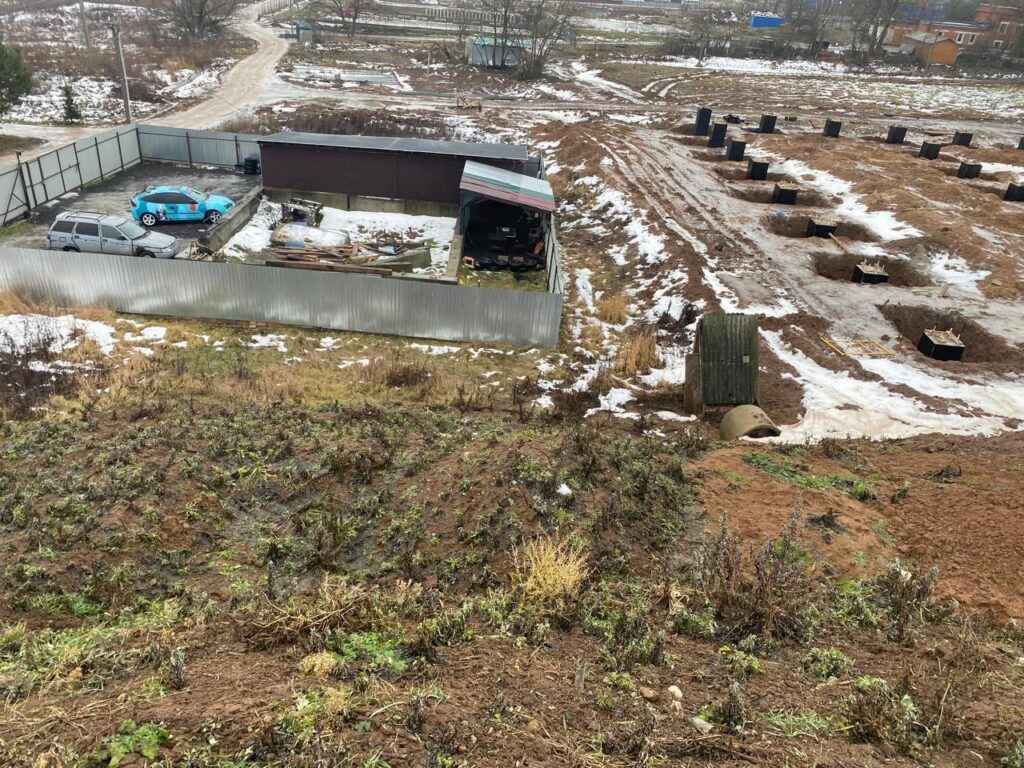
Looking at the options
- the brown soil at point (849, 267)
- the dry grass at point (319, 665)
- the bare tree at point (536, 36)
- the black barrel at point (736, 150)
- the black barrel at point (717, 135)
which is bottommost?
the brown soil at point (849, 267)

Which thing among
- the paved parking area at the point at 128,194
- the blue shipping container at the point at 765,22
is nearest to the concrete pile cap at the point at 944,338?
the paved parking area at the point at 128,194

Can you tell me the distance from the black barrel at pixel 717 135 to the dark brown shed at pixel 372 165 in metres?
14.9

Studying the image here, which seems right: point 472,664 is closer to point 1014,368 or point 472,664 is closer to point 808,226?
point 1014,368

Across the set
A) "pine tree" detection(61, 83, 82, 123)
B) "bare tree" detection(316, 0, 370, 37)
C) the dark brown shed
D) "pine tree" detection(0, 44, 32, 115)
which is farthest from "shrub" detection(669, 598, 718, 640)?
"bare tree" detection(316, 0, 370, 37)

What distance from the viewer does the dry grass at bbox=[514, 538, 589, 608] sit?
20.5ft

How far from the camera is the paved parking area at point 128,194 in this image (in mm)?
21969

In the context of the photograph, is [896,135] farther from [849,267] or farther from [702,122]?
[849,267]

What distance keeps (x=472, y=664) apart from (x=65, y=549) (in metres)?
5.13

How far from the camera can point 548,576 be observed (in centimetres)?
636

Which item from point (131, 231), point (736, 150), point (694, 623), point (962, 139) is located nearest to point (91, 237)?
point (131, 231)

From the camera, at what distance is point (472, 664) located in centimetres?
520

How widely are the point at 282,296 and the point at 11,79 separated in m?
26.9

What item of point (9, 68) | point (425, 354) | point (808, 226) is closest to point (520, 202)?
point (425, 354)

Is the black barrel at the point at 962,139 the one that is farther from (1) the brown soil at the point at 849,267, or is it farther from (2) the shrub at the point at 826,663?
(2) the shrub at the point at 826,663
